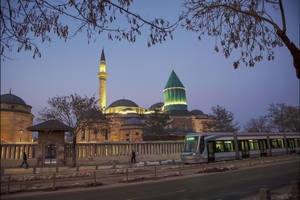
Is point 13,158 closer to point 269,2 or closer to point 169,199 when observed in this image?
point 169,199

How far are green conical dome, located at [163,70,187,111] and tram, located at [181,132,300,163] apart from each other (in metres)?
44.9

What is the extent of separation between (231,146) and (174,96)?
51.6 m

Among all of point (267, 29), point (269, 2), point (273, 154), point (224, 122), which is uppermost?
point (269, 2)

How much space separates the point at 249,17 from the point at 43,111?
79.0ft

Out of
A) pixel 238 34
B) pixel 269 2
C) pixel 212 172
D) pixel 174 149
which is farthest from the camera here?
pixel 174 149

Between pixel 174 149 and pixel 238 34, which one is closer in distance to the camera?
pixel 238 34

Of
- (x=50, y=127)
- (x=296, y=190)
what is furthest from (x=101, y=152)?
(x=296, y=190)

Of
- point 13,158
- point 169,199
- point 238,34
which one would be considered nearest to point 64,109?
point 13,158

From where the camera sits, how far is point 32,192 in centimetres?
1095

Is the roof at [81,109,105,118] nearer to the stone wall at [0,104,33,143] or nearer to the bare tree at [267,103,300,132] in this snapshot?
the stone wall at [0,104,33,143]

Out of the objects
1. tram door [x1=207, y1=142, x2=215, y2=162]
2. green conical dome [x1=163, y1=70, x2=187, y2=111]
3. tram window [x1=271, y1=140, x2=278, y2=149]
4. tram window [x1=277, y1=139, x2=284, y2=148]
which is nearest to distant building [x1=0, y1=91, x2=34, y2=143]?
tram door [x1=207, y1=142, x2=215, y2=162]

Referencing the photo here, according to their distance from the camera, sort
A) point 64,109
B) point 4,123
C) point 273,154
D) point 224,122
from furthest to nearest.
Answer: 1. point 224,122
2. point 4,123
3. point 273,154
4. point 64,109

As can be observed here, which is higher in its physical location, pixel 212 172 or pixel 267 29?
pixel 267 29

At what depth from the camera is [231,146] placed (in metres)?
23.3
